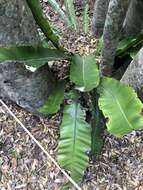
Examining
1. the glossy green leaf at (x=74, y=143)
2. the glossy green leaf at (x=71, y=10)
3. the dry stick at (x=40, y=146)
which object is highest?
the glossy green leaf at (x=71, y=10)

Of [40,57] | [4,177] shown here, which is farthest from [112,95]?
[4,177]

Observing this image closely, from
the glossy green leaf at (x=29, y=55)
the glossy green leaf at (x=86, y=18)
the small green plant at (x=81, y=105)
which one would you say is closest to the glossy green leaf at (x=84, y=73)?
the small green plant at (x=81, y=105)

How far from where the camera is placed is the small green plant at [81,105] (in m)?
1.72

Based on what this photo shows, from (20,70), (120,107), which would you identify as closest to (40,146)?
(20,70)

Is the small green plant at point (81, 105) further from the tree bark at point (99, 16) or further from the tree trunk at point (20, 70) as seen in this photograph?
the tree bark at point (99, 16)

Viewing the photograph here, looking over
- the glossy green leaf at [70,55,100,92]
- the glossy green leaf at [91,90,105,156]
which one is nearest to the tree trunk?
the glossy green leaf at [70,55,100,92]

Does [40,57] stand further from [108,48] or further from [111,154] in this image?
[111,154]

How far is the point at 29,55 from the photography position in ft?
6.13

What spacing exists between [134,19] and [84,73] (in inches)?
22.3

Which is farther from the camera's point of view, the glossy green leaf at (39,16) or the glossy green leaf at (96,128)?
the glossy green leaf at (96,128)

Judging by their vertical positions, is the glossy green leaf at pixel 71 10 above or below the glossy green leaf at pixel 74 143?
above

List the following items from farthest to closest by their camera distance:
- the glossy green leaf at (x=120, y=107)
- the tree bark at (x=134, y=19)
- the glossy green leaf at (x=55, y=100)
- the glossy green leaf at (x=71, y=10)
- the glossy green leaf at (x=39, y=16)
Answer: the glossy green leaf at (x=71, y=10) → the tree bark at (x=134, y=19) → the glossy green leaf at (x=55, y=100) → the glossy green leaf at (x=39, y=16) → the glossy green leaf at (x=120, y=107)

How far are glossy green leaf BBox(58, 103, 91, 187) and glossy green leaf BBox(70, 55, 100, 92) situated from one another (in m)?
0.19

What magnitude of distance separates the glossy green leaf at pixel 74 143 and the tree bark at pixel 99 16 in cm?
76
